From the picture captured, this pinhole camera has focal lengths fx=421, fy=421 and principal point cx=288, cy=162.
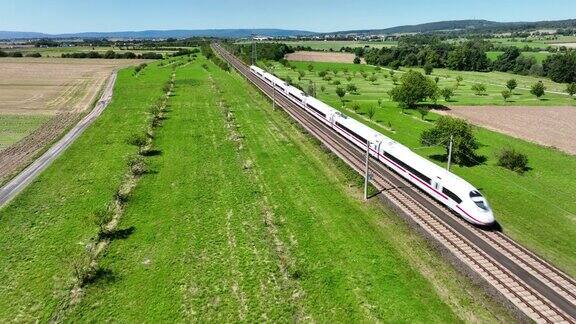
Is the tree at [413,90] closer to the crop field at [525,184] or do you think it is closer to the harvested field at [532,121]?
the crop field at [525,184]

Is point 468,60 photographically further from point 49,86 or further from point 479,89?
point 49,86

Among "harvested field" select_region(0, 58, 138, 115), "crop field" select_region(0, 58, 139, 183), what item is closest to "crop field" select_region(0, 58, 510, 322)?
"crop field" select_region(0, 58, 139, 183)

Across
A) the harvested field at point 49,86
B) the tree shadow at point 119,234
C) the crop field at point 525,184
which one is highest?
the harvested field at point 49,86

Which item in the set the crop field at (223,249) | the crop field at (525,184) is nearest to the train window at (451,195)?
the crop field at (525,184)

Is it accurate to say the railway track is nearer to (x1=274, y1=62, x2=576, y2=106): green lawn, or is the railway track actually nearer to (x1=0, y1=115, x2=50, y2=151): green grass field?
(x1=0, y1=115, x2=50, y2=151): green grass field

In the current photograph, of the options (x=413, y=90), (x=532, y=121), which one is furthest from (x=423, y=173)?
(x=532, y=121)
